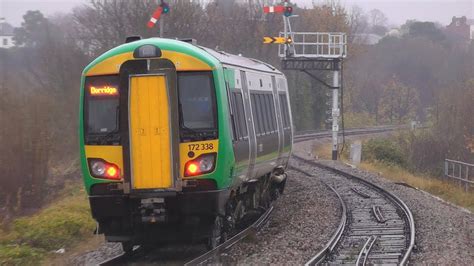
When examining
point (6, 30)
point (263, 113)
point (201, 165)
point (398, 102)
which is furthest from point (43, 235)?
point (398, 102)

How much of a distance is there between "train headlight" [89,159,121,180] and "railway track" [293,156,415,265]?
3024mm

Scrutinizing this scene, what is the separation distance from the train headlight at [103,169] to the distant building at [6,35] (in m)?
22.6

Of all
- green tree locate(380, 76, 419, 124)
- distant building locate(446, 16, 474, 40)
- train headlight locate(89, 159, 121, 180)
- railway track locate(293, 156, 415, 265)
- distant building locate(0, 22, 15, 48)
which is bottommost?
green tree locate(380, 76, 419, 124)

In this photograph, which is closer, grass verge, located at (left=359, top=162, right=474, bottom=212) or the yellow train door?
the yellow train door

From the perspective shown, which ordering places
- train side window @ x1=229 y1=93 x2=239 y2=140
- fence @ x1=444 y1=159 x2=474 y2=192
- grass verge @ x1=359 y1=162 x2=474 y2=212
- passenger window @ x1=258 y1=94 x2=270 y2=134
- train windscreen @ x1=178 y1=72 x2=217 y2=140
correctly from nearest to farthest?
train windscreen @ x1=178 y1=72 x2=217 y2=140
train side window @ x1=229 y1=93 x2=239 y2=140
passenger window @ x1=258 y1=94 x2=270 y2=134
grass verge @ x1=359 y1=162 x2=474 y2=212
fence @ x1=444 y1=159 x2=474 y2=192

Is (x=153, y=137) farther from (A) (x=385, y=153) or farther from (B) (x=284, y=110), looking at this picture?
(A) (x=385, y=153)

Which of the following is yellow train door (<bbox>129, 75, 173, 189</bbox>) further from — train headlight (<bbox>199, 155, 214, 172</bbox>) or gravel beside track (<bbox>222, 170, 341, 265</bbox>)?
gravel beside track (<bbox>222, 170, 341, 265</bbox>)

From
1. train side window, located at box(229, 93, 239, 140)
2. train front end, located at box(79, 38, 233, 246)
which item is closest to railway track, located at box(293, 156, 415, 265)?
train front end, located at box(79, 38, 233, 246)

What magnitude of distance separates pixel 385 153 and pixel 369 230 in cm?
2405

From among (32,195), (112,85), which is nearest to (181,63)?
(112,85)

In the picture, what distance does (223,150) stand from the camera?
9680mm

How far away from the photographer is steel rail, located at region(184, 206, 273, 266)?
931cm

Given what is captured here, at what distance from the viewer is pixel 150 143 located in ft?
31.1

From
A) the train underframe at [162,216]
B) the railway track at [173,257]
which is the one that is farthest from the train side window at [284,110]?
the train underframe at [162,216]
